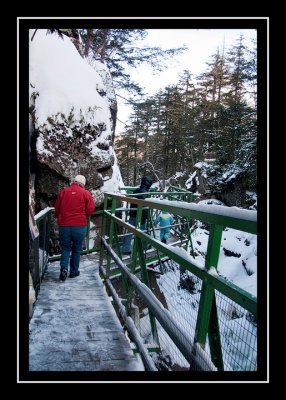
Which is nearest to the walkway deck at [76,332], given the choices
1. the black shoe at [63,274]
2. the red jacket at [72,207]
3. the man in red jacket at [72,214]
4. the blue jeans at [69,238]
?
the black shoe at [63,274]

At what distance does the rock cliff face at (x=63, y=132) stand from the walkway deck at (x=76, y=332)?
4176 millimetres

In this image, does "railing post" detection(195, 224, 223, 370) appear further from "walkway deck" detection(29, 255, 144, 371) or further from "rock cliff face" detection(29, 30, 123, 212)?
"rock cliff face" detection(29, 30, 123, 212)

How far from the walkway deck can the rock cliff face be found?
4176 millimetres

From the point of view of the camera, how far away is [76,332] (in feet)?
12.4

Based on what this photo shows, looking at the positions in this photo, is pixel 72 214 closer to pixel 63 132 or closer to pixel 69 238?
pixel 69 238

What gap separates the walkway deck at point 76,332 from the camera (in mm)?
3074

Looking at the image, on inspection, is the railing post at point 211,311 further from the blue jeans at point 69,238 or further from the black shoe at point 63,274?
the black shoe at point 63,274

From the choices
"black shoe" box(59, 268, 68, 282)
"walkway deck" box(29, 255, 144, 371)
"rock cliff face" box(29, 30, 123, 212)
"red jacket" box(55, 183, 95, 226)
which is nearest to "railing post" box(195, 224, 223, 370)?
"walkway deck" box(29, 255, 144, 371)

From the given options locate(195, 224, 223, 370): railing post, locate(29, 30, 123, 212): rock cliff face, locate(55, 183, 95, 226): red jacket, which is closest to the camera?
locate(195, 224, 223, 370): railing post

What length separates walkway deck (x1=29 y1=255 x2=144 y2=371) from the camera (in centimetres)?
307

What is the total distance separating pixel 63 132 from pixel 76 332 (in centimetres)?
686

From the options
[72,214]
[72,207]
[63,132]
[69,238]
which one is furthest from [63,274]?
[63,132]
